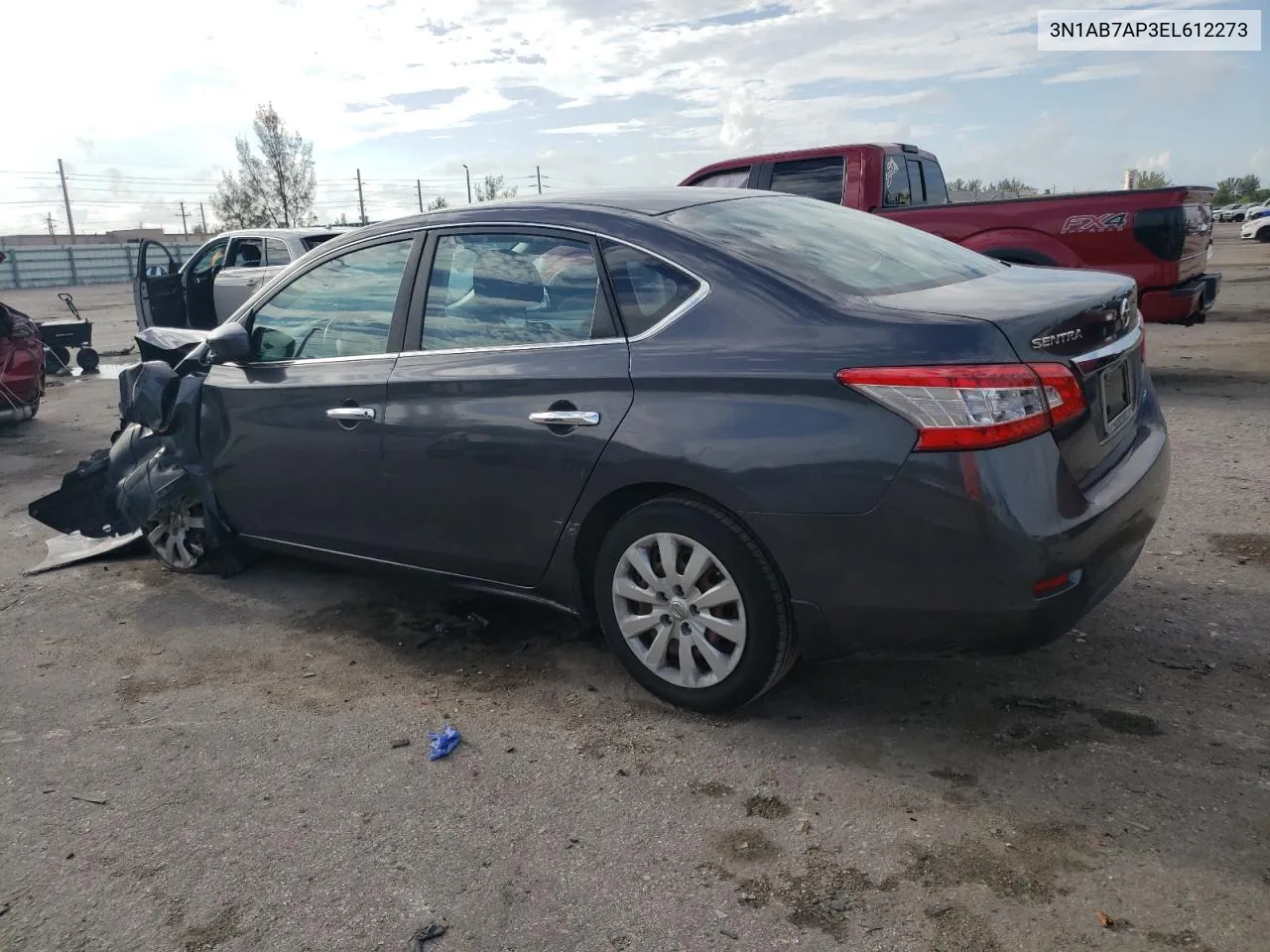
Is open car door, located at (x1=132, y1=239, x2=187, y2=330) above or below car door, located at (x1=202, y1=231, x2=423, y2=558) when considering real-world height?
above

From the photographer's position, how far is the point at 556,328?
3549 mm

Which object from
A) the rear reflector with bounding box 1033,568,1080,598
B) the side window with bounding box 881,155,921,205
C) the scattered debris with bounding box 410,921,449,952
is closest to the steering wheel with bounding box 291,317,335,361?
the scattered debris with bounding box 410,921,449,952

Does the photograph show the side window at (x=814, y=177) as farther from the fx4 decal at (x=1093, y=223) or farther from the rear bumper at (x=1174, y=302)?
the rear bumper at (x=1174, y=302)

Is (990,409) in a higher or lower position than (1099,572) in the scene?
higher

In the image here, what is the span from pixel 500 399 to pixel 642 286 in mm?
649

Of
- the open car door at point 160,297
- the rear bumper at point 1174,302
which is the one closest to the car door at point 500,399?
the rear bumper at point 1174,302

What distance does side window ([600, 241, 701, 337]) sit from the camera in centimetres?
332

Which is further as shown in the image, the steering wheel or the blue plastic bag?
the steering wheel

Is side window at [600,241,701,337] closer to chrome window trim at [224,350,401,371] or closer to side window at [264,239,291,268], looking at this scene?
chrome window trim at [224,350,401,371]

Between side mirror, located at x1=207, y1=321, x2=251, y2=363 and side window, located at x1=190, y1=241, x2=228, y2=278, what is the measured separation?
8.49 metres

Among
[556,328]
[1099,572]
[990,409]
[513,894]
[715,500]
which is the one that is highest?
[556,328]

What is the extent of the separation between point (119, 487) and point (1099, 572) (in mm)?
4657

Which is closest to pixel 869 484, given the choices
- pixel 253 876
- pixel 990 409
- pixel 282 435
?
pixel 990 409

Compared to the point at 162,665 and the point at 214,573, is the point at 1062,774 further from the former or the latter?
the point at 214,573
